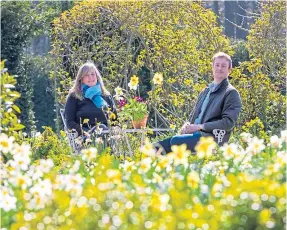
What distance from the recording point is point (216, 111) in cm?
597

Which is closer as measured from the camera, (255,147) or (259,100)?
(255,147)

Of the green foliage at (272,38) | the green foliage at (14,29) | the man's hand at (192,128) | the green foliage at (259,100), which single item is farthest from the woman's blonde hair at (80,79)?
the green foliage at (14,29)

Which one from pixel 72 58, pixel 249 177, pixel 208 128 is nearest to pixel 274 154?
pixel 249 177

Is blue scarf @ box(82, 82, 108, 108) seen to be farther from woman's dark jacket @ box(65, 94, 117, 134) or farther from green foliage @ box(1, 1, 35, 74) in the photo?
green foliage @ box(1, 1, 35, 74)

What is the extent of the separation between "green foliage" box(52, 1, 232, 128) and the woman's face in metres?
1.97

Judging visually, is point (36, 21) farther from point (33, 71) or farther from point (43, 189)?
point (43, 189)

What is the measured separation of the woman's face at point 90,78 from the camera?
270 inches

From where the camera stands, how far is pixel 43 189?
2.95 m

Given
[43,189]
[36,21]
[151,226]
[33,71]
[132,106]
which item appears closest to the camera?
[151,226]

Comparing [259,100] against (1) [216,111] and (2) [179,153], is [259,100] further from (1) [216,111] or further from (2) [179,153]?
(2) [179,153]

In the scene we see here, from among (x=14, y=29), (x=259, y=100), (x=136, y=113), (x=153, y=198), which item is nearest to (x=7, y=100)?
(x=153, y=198)

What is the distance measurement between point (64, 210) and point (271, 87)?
6.31 meters

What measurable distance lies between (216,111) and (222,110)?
0.05 metres

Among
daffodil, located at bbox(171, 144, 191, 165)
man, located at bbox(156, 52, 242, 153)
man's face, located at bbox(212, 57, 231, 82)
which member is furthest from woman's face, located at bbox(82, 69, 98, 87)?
daffodil, located at bbox(171, 144, 191, 165)
